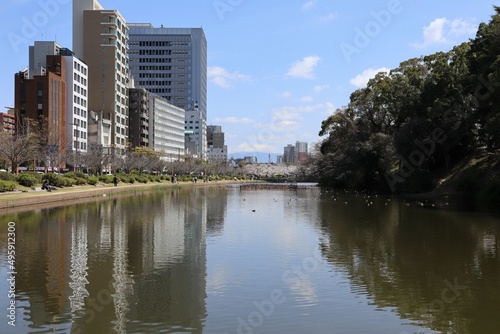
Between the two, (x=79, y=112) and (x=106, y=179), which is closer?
(x=106, y=179)

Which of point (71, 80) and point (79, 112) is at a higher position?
point (71, 80)

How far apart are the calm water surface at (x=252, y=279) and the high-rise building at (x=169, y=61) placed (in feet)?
516

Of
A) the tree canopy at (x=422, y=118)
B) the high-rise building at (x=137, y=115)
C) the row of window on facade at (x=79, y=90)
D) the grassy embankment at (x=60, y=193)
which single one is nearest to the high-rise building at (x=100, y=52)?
the row of window on facade at (x=79, y=90)

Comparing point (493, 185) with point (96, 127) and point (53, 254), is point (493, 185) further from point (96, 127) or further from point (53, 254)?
point (96, 127)

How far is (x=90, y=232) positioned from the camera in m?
22.1

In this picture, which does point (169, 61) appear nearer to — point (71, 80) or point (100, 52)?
point (100, 52)

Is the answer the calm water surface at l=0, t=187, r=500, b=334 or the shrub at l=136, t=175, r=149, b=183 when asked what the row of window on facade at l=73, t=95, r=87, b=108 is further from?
the calm water surface at l=0, t=187, r=500, b=334

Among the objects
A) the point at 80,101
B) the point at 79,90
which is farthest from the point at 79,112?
the point at 79,90

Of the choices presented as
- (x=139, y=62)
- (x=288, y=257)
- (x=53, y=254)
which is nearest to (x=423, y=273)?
(x=288, y=257)

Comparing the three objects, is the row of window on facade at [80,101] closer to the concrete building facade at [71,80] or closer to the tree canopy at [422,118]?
the concrete building facade at [71,80]

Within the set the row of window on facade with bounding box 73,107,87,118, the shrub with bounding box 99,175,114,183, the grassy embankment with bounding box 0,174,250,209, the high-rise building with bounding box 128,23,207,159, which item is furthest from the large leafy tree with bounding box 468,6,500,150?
the high-rise building with bounding box 128,23,207,159

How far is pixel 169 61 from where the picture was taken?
583 feet

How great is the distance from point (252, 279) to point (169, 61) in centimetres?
17169

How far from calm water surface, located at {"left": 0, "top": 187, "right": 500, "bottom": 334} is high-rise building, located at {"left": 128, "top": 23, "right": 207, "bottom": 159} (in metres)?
157
